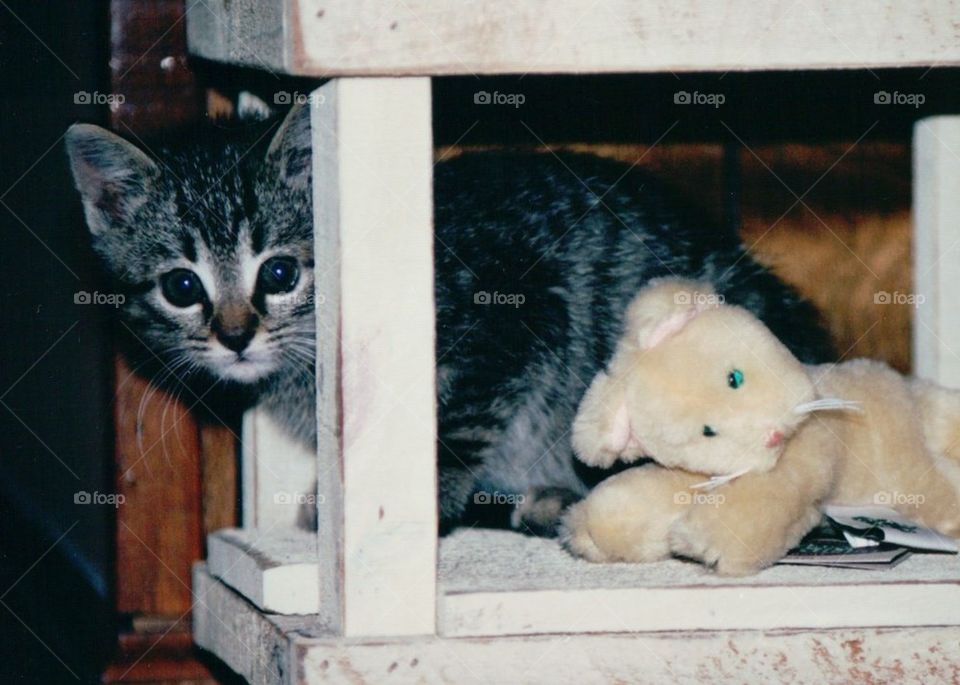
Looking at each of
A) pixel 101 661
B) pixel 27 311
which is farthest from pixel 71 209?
pixel 101 661

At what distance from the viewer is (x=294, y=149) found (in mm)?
1547

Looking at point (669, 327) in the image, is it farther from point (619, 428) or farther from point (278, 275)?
point (278, 275)

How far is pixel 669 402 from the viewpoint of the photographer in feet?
3.84

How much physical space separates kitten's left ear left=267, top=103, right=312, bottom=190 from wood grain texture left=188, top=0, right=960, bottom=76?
41cm

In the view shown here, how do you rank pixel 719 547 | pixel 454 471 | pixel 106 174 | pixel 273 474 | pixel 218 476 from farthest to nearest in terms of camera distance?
1. pixel 218 476
2. pixel 273 474
3. pixel 106 174
4. pixel 454 471
5. pixel 719 547

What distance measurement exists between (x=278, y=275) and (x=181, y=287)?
0.13 meters

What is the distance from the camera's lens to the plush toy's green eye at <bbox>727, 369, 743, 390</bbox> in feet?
3.77

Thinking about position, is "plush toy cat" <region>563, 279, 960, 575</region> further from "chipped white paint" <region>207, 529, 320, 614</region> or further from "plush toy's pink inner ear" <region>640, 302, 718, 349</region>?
"chipped white paint" <region>207, 529, 320, 614</region>

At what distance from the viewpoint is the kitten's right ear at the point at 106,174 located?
1.53 metres

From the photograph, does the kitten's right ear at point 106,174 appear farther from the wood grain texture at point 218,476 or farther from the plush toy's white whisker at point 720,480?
the plush toy's white whisker at point 720,480

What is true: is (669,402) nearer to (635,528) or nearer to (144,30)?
Result: (635,528)

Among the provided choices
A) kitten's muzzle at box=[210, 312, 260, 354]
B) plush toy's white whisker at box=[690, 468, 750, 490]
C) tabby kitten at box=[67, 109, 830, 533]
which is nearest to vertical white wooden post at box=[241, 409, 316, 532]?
tabby kitten at box=[67, 109, 830, 533]

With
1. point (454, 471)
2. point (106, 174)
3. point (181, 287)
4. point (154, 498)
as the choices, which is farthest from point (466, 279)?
point (154, 498)

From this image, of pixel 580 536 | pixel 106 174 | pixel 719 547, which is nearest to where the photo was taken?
pixel 719 547
